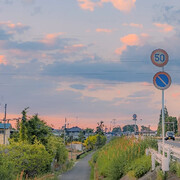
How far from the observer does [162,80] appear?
14352 millimetres

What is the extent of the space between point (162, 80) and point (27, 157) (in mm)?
18913

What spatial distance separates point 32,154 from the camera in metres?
31.4

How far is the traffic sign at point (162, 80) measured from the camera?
47.1 ft

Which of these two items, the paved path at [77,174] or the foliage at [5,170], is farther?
the paved path at [77,174]

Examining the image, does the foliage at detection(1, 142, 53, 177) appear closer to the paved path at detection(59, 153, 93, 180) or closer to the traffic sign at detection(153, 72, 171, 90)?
the paved path at detection(59, 153, 93, 180)

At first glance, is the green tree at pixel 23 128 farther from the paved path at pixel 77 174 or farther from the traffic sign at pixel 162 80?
the traffic sign at pixel 162 80

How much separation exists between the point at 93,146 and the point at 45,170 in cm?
8573

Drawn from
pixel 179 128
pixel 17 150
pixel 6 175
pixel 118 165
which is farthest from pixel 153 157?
pixel 179 128

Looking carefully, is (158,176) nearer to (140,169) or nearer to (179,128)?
(140,169)

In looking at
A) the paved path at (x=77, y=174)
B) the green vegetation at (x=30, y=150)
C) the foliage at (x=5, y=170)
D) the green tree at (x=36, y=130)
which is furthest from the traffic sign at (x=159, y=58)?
the green tree at (x=36, y=130)

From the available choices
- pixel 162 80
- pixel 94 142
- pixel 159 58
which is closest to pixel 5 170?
pixel 162 80

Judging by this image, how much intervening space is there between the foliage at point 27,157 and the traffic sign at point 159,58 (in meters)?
18.5

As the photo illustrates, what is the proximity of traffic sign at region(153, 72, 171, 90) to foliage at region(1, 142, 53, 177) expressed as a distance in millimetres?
18532

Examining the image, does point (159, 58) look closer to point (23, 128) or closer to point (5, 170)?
point (5, 170)
